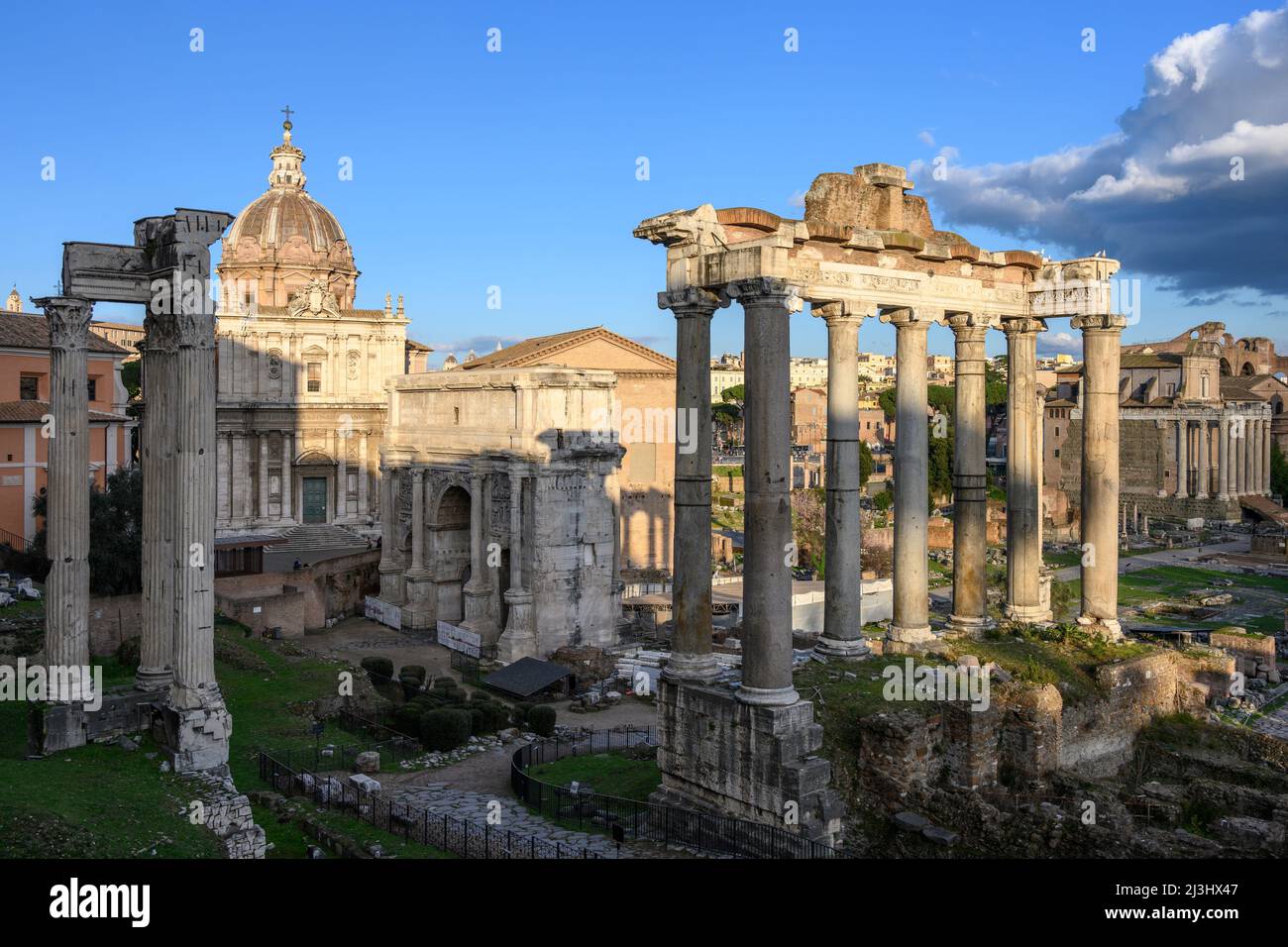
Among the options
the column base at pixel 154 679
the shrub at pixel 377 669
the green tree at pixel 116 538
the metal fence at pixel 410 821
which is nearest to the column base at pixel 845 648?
the metal fence at pixel 410 821

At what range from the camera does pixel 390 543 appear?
38375mm

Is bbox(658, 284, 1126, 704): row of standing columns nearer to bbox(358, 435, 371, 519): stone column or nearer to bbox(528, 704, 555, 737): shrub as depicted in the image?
bbox(528, 704, 555, 737): shrub

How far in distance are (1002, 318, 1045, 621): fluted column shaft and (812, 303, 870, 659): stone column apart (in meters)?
3.72

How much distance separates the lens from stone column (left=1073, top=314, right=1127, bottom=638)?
1730 cm

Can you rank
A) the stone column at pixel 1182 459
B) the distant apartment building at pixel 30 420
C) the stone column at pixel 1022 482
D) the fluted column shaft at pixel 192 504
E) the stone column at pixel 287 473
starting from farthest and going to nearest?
the stone column at pixel 1182 459 → the stone column at pixel 287 473 → the distant apartment building at pixel 30 420 → the stone column at pixel 1022 482 → the fluted column shaft at pixel 192 504

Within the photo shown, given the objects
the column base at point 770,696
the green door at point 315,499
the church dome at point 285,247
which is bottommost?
the column base at point 770,696

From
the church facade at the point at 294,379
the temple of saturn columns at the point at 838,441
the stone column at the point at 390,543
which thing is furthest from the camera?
the church facade at the point at 294,379

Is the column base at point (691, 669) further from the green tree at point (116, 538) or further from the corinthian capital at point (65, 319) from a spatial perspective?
the green tree at point (116, 538)

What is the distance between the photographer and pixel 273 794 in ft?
52.6

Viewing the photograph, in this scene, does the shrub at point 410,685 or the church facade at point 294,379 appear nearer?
the shrub at point 410,685

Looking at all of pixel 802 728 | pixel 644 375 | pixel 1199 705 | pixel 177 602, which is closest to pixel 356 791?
pixel 177 602

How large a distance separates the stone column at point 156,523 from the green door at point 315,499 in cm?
3184

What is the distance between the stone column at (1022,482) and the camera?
58.7ft
